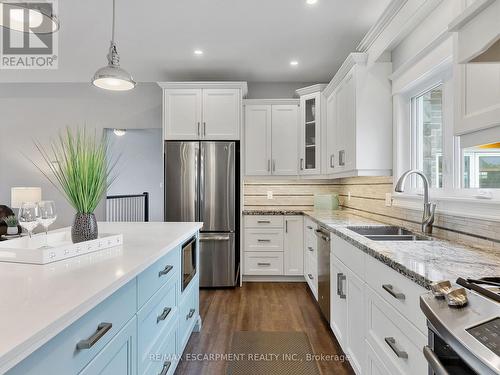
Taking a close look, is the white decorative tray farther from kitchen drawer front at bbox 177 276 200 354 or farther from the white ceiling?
the white ceiling

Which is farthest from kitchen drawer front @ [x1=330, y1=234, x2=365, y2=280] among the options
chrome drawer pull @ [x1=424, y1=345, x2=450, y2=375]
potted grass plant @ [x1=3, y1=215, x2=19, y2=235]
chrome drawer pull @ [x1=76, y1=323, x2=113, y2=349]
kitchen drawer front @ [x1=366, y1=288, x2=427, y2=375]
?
potted grass plant @ [x1=3, y1=215, x2=19, y2=235]

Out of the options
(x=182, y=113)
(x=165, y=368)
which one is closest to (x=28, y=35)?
(x=182, y=113)

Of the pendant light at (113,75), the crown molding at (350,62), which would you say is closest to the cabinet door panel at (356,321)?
the crown molding at (350,62)

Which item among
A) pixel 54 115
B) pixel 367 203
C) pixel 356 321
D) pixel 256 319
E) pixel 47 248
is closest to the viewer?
pixel 47 248

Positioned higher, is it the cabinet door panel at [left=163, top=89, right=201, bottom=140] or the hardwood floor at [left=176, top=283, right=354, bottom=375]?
the cabinet door panel at [left=163, top=89, right=201, bottom=140]

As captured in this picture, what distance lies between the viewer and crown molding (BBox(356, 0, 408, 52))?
2162mm

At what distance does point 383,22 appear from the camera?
7.84 feet

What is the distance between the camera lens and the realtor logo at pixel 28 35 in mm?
1626

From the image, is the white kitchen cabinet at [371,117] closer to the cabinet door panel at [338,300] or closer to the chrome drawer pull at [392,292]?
the cabinet door panel at [338,300]

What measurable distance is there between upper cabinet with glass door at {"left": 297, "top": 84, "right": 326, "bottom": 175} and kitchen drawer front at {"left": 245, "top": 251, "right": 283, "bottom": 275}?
1.20m

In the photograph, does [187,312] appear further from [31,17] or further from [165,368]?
[31,17]

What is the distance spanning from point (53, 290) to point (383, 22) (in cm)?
275

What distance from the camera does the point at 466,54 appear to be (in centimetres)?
106

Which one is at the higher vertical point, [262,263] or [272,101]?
[272,101]
